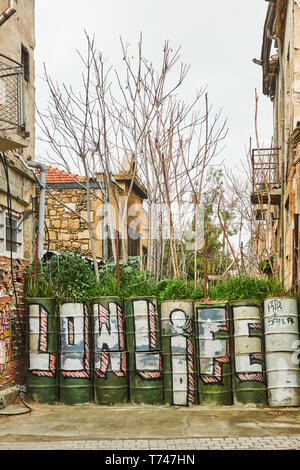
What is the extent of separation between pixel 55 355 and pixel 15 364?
0.70 meters

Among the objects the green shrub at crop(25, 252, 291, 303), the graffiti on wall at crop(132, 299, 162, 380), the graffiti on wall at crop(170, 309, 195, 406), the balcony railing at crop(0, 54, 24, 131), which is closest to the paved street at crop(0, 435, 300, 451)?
the graffiti on wall at crop(170, 309, 195, 406)

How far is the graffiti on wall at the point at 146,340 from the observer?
934 cm

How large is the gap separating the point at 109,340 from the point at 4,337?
1.65 m

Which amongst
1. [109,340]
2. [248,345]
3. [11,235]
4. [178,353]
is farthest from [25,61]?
[248,345]

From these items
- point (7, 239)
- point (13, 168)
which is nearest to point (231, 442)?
point (7, 239)

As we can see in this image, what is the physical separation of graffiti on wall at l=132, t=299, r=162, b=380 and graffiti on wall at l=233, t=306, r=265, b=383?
127 centimetres

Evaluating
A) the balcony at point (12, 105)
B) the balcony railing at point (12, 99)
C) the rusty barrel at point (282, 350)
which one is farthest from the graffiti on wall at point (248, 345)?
the balcony railing at point (12, 99)

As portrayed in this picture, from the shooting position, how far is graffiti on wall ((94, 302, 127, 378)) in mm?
9383

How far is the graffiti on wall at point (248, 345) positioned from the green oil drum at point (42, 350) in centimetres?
296

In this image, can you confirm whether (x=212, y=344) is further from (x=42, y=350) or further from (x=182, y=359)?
(x=42, y=350)

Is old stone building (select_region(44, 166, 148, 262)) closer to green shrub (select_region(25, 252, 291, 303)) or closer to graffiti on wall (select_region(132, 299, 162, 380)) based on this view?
green shrub (select_region(25, 252, 291, 303))

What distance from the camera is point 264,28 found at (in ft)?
55.1

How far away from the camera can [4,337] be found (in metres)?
9.19

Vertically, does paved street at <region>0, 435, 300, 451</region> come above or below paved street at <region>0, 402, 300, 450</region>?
above
